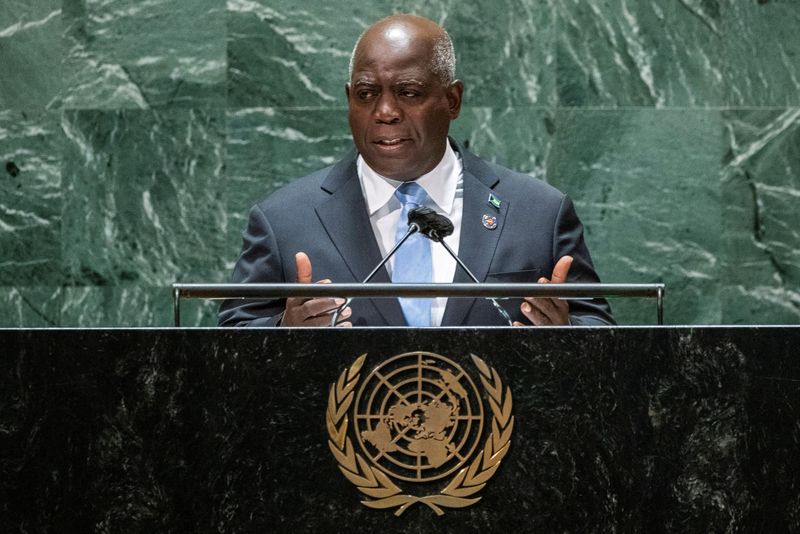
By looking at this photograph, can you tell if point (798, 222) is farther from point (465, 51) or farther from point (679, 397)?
point (679, 397)

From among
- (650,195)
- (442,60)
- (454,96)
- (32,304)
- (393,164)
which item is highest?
(442,60)

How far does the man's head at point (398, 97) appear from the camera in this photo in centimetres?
381

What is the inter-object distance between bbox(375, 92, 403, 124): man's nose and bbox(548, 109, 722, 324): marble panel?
1.62m

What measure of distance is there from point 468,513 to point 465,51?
3.01 metres

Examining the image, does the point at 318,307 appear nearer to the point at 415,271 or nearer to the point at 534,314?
the point at 534,314

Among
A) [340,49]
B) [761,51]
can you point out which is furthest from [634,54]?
[340,49]

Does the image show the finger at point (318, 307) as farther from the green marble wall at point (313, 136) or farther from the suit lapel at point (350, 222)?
the green marble wall at point (313, 136)

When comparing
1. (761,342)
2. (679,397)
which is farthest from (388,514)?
(761,342)

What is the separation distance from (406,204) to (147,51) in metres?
1.95

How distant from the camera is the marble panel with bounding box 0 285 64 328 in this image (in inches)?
212

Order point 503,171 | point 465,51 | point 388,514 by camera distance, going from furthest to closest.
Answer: point 465,51 < point 503,171 < point 388,514

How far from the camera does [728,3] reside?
538cm

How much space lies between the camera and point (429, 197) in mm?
3859

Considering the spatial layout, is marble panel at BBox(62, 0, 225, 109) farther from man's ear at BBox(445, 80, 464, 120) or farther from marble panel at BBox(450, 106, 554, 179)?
man's ear at BBox(445, 80, 464, 120)
